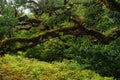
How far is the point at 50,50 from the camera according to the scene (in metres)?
24.1

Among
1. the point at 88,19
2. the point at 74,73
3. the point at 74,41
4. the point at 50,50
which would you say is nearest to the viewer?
the point at 74,73

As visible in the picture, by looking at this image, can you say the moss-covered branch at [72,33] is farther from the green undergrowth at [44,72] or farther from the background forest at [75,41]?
the green undergrowth at [44,72]

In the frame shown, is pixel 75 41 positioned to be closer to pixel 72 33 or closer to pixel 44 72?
pixel 44 72

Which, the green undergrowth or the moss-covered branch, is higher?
the moss-covered branch

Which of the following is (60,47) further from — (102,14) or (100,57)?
(100,57)

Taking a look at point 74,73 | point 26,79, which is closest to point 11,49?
point 26,79

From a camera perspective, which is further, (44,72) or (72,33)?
(44,72)

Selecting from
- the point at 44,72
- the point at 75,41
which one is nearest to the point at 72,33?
the point at 44,72

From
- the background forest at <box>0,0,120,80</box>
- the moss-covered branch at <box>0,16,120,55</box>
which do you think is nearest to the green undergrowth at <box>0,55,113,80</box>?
the background forest at <box>0,0,120,80</box>

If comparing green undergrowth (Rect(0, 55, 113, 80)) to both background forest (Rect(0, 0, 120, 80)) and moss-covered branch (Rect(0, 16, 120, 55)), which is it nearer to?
background forest (Rect(0, 0, 120, 80))

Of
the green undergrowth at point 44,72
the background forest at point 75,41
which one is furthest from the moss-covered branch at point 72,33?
the green undergrowth at point 44,72

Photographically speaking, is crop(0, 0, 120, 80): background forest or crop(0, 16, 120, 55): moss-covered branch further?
crop(0, 0, 120, 80): background forest

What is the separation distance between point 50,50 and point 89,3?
7.11 m

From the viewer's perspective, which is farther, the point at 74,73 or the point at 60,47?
the point at 60,47
